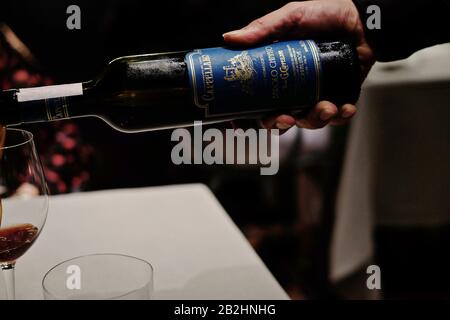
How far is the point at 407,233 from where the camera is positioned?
2.25m

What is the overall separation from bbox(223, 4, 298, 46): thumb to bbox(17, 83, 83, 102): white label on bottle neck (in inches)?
10.4

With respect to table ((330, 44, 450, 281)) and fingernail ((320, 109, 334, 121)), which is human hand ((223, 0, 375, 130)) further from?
table ((330, 44, 450, 281))

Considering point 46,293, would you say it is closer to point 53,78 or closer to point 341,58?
point 341,58

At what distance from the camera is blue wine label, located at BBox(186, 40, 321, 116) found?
84 cm

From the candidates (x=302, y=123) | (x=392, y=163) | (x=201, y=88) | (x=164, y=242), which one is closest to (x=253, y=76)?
(x=201, y=88)

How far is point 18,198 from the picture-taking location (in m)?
0.70

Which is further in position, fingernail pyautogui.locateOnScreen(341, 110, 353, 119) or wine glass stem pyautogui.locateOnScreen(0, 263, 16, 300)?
→ fingernail pyautogui.locateOnScreen(341, 110, 353, 119)

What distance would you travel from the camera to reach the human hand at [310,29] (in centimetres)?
93

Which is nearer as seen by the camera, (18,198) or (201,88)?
(18,198)

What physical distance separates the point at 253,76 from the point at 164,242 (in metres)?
0.37

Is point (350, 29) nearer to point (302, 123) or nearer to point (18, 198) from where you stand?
point (302, 123)

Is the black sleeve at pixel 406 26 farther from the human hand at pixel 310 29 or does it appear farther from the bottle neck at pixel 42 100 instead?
the bottle neck at pixel 42 100

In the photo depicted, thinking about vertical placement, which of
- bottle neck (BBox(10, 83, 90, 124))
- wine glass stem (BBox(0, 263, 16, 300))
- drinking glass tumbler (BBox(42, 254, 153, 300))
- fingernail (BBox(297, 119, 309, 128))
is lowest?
Result: wine glass stem (BBox(0, 263, 16, 300))

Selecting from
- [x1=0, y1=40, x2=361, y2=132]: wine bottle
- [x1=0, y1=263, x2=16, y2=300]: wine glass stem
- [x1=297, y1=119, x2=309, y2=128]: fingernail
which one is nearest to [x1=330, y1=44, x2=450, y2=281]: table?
[x1=297, y1=119, x2=309, y2=128]: fingernail
